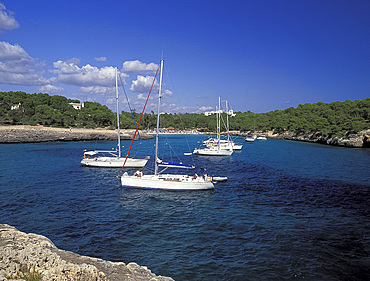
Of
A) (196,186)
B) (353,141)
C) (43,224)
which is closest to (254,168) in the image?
(196,186)

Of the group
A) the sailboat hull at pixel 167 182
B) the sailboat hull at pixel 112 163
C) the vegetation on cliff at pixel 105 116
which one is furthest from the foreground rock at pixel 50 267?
the vegetation on cliff at pixel 105 116

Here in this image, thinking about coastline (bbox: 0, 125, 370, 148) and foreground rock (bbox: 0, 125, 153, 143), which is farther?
foreground rock (bbox: 0, 125, 153, 143)

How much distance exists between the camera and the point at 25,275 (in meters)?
8.39

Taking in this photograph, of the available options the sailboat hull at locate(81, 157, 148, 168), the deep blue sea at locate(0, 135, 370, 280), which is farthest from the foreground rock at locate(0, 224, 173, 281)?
the sailboat hull at locate(81, 157, 148, 168)

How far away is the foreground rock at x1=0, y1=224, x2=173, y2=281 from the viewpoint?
8406 mm

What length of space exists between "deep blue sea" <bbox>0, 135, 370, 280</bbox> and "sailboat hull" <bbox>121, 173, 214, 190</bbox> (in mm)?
750

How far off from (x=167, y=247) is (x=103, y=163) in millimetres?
32146

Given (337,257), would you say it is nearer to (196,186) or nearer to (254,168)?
(196,186)

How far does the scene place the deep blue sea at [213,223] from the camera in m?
14.8

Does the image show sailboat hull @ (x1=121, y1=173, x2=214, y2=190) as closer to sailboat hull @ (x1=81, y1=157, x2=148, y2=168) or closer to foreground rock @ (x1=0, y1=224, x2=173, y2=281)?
sailboat hull @ (x1=81, y1=157, x2=148, y2=168)

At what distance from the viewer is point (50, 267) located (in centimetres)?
898

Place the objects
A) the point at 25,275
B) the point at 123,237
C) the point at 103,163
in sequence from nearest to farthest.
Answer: the point at 25,275, the point at 123,237, the point at 103,163

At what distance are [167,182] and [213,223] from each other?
10.2 m

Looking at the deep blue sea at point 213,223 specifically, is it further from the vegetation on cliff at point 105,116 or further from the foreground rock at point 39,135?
the vegetation on cliff at point 105,116
